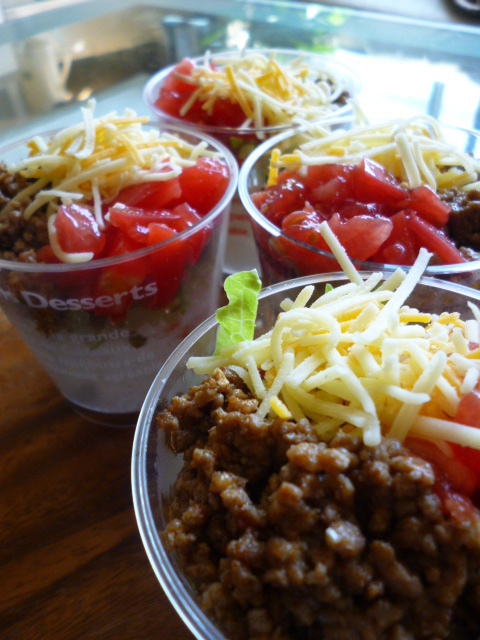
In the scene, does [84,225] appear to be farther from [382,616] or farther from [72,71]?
[72,71]

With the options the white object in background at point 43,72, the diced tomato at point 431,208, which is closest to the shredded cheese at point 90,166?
the diced tomato at point 431,208

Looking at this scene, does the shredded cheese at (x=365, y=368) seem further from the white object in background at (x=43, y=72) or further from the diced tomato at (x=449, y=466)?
the white object in background at (x=43, y=72)

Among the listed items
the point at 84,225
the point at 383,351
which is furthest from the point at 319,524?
the point at 84,225

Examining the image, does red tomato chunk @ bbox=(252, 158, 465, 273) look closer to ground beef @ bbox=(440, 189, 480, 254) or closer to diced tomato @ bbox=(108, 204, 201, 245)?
ground beef @ bbox=(440, 189, 480, 254)

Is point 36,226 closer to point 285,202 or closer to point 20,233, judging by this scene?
point 20,233

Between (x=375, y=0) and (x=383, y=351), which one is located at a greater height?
(x=383, y=351)

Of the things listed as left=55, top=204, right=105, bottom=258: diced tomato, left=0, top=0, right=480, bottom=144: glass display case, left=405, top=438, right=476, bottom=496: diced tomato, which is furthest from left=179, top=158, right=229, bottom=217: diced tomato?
left=0, top=0, right=480, bottom=144: glass display case

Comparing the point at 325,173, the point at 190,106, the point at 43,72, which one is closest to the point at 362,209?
the point at 325,173
